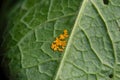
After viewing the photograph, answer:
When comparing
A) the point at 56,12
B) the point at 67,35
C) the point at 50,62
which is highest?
the point at 56,12

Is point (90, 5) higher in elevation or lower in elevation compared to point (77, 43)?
higher

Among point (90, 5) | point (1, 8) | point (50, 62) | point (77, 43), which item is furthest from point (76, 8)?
point (1, 8)

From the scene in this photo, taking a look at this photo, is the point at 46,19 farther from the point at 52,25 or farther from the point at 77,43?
the point at 77,43
